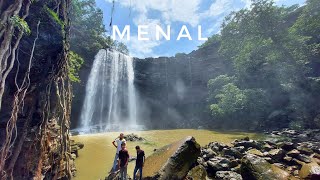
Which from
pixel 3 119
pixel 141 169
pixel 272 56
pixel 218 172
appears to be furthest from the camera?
pixel 272 56

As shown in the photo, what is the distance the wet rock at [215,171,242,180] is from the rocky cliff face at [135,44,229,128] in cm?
3013

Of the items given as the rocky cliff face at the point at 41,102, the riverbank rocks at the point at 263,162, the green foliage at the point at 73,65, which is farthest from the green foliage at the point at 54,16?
the riverbank rocks at the point at 263,162

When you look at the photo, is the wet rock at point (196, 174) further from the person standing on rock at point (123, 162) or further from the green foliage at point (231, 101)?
the green foliage at point (231, 101)

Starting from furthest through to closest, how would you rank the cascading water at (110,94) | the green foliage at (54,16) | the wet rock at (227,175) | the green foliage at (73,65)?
1. the cascading water at (110,94)
2. the green foliage at (73,65)
3. the wet rock at (227,175)
4. the green foliage at (54,16)

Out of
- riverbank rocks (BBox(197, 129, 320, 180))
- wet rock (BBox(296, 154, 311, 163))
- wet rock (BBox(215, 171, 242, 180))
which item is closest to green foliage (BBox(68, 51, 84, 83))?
riverbank rocks (BBox(197, 129, 320, 180))

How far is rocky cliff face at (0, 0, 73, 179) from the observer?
6.41 meters

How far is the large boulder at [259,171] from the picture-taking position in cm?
754

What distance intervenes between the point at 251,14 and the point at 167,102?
19.3 m

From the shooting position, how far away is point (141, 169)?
26.0 feet

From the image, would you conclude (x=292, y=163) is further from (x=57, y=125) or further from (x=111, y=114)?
(x=111, y=114)

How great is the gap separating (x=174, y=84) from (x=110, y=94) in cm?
1106

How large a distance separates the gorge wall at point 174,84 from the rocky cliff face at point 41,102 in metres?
31.1

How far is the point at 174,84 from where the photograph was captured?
4075 cm

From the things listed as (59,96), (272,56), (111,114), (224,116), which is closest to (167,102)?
(111,114)
